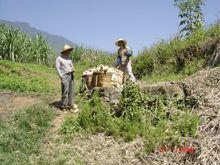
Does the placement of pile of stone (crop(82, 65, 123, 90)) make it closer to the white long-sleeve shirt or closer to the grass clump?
the white long-sleeve shirt

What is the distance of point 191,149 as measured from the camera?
7.32m

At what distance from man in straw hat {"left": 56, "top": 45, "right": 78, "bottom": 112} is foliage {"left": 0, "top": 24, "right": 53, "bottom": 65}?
17266 millimetres

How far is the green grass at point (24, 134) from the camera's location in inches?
300

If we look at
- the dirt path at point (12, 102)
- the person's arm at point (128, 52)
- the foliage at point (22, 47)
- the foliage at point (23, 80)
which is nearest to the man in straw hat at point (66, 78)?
the dirt path at point (12, 102)

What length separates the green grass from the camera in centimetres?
Answer: 763

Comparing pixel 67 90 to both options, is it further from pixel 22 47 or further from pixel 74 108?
pixel 22 47

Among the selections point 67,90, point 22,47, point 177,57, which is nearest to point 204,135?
point 67,90

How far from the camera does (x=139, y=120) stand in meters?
8.56

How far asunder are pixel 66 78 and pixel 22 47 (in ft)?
61.1

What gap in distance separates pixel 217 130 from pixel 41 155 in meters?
2.95

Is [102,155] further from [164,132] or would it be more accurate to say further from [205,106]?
[205,106]

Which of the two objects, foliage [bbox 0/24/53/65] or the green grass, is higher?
foliage [bbox 0/24/53/65]

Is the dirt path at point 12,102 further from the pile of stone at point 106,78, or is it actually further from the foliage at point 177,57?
the foliage at point 177,57

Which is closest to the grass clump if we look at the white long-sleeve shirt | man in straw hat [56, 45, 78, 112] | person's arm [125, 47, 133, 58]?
man in straw hat [56, 45, 78, 112]
